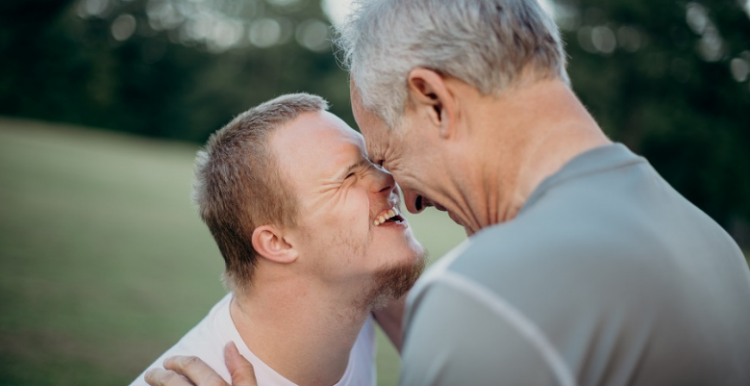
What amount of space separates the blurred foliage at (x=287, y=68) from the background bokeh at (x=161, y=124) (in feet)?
0.36

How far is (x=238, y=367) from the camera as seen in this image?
275 cm

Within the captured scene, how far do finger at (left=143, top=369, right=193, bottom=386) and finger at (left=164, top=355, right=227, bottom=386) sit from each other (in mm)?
24

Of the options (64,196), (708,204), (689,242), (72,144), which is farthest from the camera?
(708,204)

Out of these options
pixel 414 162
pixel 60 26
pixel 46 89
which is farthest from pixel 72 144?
pixel 414 162

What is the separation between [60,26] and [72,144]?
2421cm

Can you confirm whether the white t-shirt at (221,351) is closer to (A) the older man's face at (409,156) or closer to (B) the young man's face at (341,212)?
(B) the young man's face at (341,212)

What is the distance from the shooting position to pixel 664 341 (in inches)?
60.9

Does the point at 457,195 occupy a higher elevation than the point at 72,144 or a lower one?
lower

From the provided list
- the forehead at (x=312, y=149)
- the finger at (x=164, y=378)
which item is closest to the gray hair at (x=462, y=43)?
the forehead at (x=312, y=149)

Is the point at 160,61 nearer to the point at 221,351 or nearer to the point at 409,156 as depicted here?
the point at 221,351

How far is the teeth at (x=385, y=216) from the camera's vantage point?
10.0 ft

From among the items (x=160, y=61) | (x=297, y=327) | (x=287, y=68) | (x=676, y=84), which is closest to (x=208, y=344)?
(x=297, y=327)

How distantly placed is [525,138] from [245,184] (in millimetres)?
1555

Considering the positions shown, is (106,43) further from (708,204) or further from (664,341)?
(664,341)
